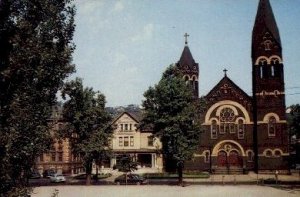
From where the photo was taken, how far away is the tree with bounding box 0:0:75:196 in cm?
1331

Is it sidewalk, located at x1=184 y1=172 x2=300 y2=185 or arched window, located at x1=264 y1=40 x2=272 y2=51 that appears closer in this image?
sidewalk, located at x1=184 y1=172 x2=300 y2=185

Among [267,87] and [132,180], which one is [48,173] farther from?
[267,87]

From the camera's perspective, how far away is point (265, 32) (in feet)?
184

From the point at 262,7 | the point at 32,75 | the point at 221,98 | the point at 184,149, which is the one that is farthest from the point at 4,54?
the point at 262,7

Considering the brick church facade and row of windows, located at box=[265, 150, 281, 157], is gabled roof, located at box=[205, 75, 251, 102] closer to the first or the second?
the brick church facade

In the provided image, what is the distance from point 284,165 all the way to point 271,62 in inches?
582

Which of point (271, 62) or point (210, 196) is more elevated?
point (271, 62)

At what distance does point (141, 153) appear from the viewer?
68500 millimetres

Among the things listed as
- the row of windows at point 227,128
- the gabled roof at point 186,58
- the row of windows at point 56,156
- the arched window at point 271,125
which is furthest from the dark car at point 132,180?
the gabled roof at point 186,58

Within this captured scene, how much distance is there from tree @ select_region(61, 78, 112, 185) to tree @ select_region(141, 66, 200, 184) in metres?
5.32

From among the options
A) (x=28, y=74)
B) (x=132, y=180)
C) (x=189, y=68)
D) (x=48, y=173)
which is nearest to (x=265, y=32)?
(x=189, y=68)

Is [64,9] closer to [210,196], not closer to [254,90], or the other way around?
[210,196]

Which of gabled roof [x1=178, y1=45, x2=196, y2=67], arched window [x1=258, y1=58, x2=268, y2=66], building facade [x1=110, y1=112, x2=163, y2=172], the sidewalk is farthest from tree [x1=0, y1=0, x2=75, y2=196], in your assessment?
building facade [x1=110, y1=112, x2=163, y2=172]

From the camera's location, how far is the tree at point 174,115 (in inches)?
1558
